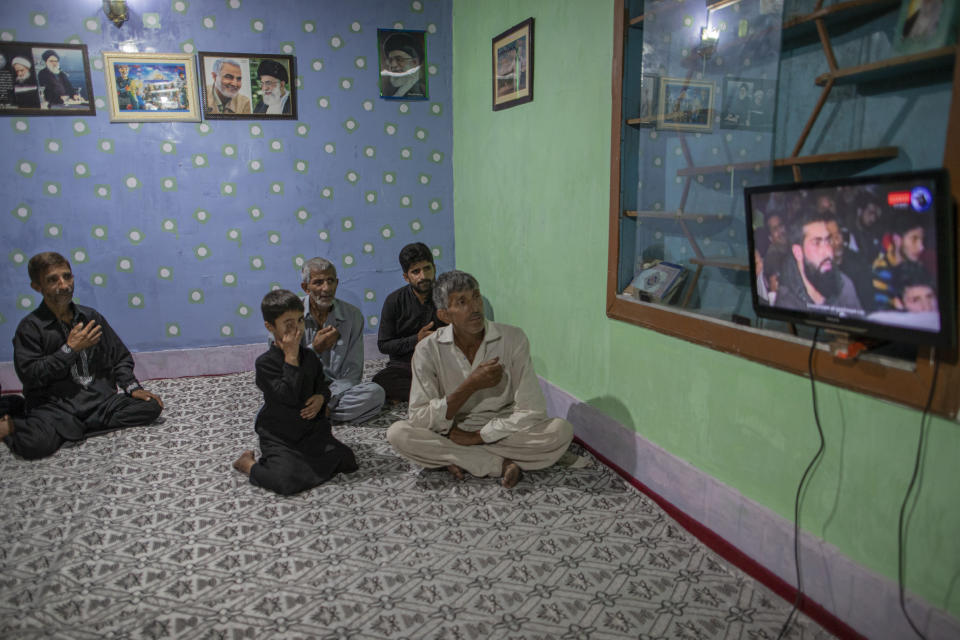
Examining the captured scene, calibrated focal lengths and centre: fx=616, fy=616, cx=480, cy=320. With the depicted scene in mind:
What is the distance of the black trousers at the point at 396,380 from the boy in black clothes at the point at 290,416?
39.3 inches

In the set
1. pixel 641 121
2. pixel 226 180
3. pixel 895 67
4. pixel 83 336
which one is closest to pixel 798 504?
pixel 895 67

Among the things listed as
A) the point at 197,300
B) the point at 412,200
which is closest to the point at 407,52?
the point at 412,200

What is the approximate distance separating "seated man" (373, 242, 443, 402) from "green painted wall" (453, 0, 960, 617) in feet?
1.88

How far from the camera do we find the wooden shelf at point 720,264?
220cm

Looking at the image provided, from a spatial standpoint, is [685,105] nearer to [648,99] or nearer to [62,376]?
[648,99]

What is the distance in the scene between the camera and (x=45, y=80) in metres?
4.07

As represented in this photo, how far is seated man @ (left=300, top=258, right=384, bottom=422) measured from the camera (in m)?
3.54

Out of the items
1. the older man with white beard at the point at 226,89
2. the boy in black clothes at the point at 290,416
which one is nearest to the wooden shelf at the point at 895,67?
the boy in black clothes at the point at 290,416

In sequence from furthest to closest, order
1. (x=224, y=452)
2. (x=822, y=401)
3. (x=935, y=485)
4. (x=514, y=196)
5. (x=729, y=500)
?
(x=514, y=196), (x=224, y=452), (x=729, y=500), (x=822, y=401), (x=935, y=485)

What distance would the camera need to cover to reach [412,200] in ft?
16.1

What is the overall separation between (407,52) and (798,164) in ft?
11.5

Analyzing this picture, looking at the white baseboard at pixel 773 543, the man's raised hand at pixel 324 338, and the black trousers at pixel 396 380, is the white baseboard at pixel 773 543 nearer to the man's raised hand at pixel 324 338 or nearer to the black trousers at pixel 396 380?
the black trousers at pixel 396 380

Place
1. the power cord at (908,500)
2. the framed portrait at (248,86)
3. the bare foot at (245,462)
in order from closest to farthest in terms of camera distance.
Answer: the power cord at (908,500) → the bare foot at (245,462) → the framed portrait at (248,86)

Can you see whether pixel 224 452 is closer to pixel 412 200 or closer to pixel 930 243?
pixel 412 200
